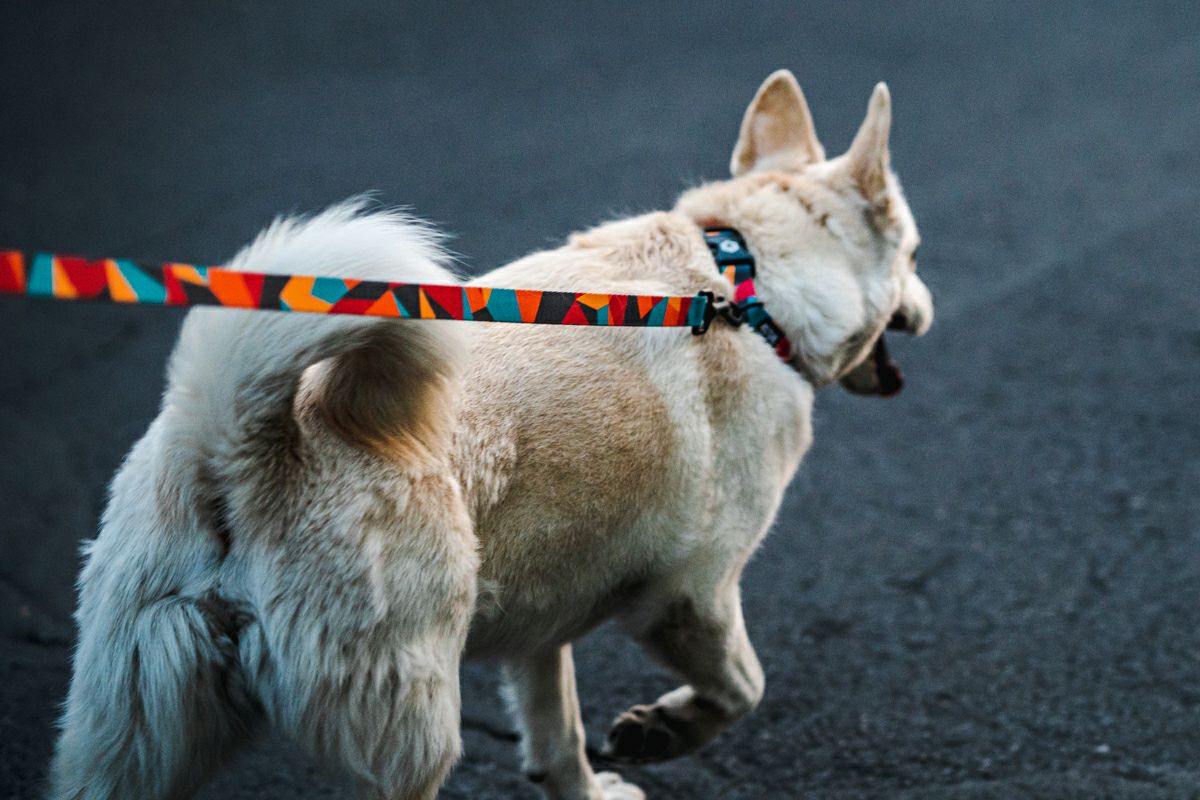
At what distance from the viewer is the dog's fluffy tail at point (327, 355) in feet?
6.18

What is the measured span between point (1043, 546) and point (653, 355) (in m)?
2.22

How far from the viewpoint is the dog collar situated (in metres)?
2.76

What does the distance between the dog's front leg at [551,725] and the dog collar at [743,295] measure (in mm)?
900

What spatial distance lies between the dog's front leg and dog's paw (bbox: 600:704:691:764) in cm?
11

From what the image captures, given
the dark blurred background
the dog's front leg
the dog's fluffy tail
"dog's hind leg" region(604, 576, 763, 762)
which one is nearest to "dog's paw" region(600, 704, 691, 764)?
"dog's hind leg" region(604, 576, 763, 762)

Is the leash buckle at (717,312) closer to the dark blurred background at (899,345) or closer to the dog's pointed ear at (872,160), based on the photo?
the dog's pointed ear at (872,160)

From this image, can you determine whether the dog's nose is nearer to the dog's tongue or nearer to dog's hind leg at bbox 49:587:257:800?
the dog's tongue

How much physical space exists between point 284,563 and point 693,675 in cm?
118

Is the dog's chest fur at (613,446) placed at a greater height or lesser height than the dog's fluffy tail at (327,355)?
lesser

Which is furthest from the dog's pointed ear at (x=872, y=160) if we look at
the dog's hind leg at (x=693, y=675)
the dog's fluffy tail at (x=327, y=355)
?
the dog's fluffy tail at (x=327, y=355)

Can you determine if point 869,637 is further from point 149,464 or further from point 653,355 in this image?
point 149,464

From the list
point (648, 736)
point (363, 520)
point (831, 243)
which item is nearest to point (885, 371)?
point (831, 243)

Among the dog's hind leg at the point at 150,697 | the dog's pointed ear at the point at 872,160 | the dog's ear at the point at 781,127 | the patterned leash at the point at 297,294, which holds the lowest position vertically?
the dog's hind leg at the point at 150,697

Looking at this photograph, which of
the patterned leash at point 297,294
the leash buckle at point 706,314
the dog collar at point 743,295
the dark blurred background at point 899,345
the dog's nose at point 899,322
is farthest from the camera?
the dark blurred background at point 899,345
